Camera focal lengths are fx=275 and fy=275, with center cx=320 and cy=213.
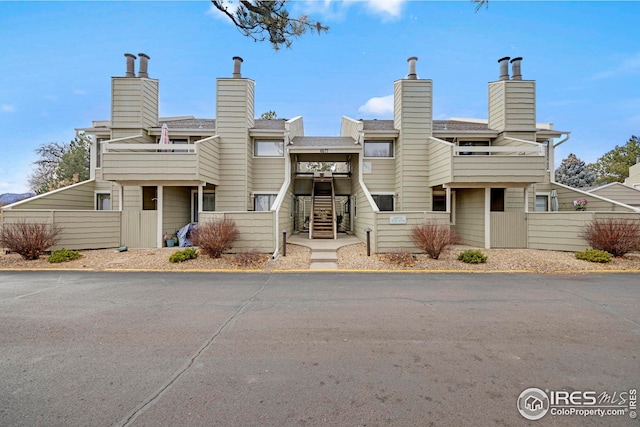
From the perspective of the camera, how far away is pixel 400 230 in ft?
32.6

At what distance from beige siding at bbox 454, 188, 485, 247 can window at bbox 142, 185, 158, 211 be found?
46.7 feet

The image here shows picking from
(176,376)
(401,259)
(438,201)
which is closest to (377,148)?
(438,201)

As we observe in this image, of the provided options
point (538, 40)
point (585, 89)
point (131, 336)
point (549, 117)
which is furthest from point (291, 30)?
point (585, 89)

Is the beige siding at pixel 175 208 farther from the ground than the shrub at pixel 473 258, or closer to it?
farther from the ground

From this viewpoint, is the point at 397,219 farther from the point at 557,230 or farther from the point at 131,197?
the point at 131,197

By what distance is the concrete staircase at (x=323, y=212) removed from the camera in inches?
564

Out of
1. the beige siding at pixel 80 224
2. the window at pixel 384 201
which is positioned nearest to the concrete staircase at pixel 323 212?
the window at pixel 384 201

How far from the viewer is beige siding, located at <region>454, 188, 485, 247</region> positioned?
1173 centimetres

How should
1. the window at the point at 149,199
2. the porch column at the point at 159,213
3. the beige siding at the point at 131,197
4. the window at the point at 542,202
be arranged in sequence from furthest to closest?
the window at the point at 542,202, the beige siding at the point at 131,197, the window at the point at 149,199, the porch column at the point at 159,213

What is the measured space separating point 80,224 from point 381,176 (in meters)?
12.8

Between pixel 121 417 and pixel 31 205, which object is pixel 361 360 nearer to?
pixel 121 417

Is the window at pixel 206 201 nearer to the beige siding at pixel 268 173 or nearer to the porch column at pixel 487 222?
the beige siding at pixel 268 173

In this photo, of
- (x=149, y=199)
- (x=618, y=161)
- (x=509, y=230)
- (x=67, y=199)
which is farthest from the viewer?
(x=618, y=161)

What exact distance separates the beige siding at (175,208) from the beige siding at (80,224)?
1.74 m
